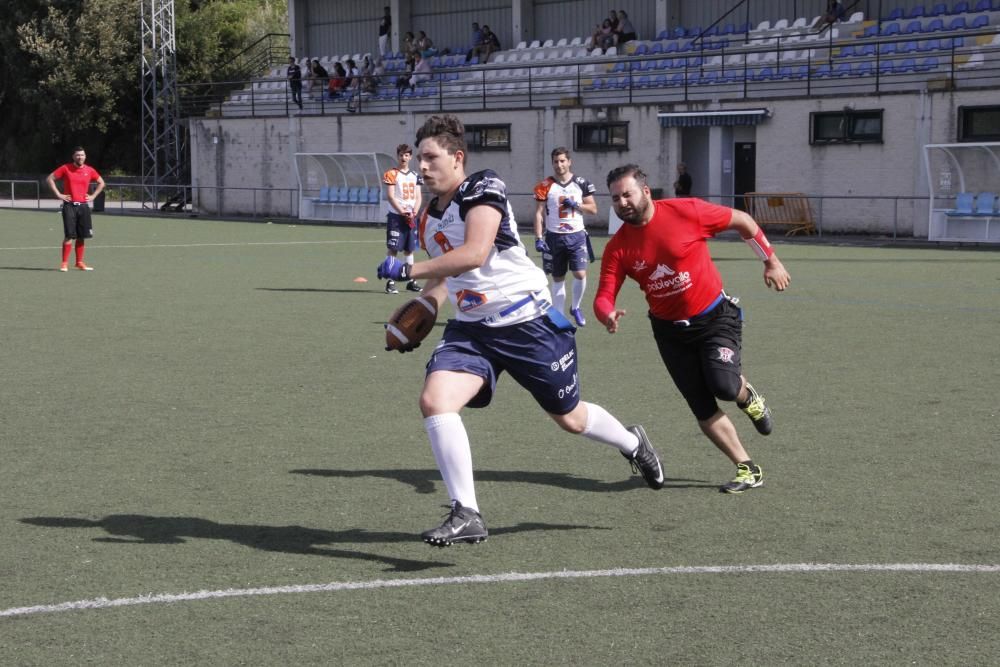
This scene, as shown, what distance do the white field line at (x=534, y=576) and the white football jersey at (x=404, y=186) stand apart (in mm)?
12872

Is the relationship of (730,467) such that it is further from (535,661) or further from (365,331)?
(365,331)

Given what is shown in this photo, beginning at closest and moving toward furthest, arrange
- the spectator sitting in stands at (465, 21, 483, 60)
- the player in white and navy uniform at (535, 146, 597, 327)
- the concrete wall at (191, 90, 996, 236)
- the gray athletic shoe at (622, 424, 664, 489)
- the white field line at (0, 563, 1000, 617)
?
the white field line at (0, 563, 1000, 617), the gray athletic shoe at (622, 424, 664, 489), the player in white and navy uniform at (535, 146, 597, 327), the concrete wall at (191, 90, 996, 236), the spectator sitting in stands at (465, 21, 483, 60)

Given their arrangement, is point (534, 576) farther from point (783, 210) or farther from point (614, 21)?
point (614, 21)

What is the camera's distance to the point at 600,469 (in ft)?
25.1

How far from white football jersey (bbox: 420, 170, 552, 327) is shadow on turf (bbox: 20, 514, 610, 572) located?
3.35ft

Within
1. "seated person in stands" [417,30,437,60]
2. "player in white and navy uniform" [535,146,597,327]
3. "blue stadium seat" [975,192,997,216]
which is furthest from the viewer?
"seated person in stands" [417,30,437,60]

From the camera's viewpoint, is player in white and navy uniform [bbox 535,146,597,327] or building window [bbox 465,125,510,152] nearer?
player in white and navy uniform [bbox 535,146,597,327]

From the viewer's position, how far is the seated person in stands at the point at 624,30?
1588 inches

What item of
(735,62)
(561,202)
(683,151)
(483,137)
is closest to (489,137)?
(483,137)

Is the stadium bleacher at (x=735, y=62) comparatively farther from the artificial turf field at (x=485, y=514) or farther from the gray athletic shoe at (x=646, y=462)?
the gray athletic shoe at (x=646, y=462)

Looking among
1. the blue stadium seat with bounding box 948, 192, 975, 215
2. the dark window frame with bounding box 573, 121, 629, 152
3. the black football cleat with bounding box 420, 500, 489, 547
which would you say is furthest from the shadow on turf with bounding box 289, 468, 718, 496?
the dark window frame with bounding box 573, 121, 629, 152

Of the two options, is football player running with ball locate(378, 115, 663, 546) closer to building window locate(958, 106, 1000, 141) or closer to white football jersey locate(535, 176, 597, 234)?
white football jersey locate(535, 176, 597, 234)

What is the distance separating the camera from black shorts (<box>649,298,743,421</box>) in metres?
7.03

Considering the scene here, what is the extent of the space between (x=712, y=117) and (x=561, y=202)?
19.8 m
